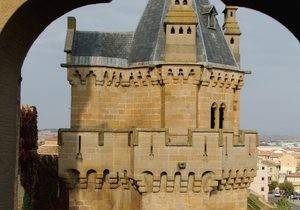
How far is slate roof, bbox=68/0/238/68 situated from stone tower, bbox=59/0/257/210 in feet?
0.15

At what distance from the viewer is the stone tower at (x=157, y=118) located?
24172 millimetres

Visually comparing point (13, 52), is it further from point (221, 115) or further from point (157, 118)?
point (221, 115)

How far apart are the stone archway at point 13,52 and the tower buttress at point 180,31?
1412cm

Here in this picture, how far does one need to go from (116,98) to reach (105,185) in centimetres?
383

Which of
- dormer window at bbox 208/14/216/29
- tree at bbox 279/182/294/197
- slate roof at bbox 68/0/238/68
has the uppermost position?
dormer window at bbox 208/14/216/29

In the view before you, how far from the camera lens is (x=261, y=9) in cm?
1071

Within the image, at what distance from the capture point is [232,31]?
30109 millimetres

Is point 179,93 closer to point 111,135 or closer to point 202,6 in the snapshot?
point 111,135

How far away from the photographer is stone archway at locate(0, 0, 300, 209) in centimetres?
946

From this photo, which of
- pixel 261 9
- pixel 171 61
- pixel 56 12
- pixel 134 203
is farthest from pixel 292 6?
pixel 134 203

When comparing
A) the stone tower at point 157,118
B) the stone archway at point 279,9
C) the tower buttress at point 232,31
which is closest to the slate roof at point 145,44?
the stone tower at point 157,118

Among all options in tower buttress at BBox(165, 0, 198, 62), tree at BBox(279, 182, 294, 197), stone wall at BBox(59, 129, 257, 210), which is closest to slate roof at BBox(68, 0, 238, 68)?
tower buttress at BBox(165, 0, 198, 62)

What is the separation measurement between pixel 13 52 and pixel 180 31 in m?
15.2

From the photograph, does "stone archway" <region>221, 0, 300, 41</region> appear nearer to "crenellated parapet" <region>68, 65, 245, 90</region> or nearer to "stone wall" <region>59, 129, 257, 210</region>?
"stone wall" <region>59, 129, 257, 210</region>
